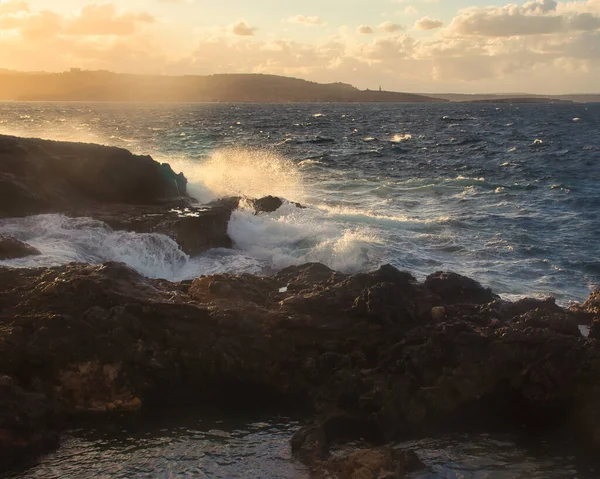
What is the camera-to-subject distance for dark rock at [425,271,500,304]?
1231 cm

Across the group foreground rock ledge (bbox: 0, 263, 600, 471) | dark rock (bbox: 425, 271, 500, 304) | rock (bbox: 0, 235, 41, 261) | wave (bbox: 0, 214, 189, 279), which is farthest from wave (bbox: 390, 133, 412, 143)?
foreground rock ledge (bbox: 0, 263, 600, 471)

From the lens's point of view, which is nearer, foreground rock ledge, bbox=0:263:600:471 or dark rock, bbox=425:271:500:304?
foreground rock ledge, bbox=0:263:600:471

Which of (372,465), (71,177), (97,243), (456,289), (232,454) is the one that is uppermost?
(71,177)

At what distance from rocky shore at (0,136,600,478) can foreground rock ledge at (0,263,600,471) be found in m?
0.02

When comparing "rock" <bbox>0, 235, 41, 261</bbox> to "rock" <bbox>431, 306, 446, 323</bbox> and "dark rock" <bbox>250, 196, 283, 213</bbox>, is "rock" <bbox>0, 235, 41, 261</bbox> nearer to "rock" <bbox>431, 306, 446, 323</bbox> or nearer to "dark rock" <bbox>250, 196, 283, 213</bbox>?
"rock" <bbox>431, 306, 446, 323</bbox>

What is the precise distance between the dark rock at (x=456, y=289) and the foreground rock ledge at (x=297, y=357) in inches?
35.3

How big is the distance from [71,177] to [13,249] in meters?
6.45

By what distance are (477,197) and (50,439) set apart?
26.0m

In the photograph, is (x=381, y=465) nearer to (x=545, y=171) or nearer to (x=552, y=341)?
(x=552, y=341)

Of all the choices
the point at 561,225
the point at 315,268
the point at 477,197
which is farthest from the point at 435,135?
the point at 315,268

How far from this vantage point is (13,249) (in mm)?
13359

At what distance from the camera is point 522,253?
20781 millimetres

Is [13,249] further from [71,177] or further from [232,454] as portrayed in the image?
[232,454]

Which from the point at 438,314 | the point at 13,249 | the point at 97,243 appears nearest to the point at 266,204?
the point at 97,243
